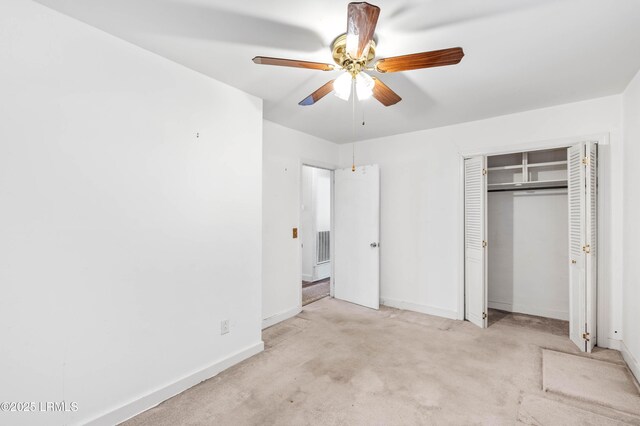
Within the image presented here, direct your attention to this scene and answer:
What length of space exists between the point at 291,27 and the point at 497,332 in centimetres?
361

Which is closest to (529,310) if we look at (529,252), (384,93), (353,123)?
(529,252)

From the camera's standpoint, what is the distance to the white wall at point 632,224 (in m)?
2.47

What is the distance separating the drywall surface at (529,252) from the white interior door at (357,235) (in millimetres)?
1629

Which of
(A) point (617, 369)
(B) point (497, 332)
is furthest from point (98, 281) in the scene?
(A) point (617, 369)

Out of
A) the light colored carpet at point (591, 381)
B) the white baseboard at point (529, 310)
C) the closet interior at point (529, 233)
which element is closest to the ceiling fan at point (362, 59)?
the light colored carpet at point (591, 381)

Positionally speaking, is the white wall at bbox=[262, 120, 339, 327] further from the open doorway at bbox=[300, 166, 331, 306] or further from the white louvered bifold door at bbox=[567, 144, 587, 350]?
the white louvered bifold door at bbox=[567, 144, 587, 350]

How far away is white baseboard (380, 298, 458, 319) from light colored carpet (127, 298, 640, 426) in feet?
0.76

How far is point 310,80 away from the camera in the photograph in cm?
255

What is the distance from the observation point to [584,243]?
291 cm

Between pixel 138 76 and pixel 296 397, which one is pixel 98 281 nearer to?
pixel 138 76

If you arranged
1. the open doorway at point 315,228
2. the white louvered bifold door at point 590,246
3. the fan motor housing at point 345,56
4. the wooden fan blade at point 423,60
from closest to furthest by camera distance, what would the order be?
1. the wooden fan blade at point 423,60
2. the fan motor housing at point 345,56
3. the white louvered bifold door at point 590,246
4. the open doorway at point 315,228

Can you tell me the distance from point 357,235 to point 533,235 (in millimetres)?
2294

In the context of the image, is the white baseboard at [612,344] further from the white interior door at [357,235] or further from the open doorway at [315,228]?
the open doorway at [315,228]

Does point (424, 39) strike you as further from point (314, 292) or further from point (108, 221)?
point (314, 292)
